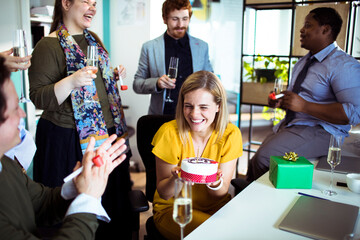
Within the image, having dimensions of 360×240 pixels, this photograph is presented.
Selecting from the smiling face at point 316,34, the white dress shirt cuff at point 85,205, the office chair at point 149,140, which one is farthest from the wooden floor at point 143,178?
the smiling face at point 316,34

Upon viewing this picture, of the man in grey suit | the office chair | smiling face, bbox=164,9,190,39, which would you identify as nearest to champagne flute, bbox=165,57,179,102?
the man in grey suit

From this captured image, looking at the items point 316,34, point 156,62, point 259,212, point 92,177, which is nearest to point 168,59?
point 156,62

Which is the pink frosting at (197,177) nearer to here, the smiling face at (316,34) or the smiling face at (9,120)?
the smiling face at (9,120)

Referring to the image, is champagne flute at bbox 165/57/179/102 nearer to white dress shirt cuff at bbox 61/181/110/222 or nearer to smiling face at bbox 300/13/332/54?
smiling face at bbox 300/13/332/54

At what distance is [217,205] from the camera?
178 centimetres

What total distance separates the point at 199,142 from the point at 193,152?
0.07 metres

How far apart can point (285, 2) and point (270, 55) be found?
1.62 feet

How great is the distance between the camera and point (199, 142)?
181 centimetres

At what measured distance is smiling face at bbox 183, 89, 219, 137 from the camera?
68.8 inches

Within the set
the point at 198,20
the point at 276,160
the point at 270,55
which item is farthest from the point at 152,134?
the point at 198,20

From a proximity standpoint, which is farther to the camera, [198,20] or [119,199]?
[198,20]

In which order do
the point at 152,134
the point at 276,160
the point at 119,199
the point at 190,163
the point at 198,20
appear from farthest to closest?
the point at 198,20, the point at 119,199, the point at 152,134, the point at 276,160, the point at 190,163

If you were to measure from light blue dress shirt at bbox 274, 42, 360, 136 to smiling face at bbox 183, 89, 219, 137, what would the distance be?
1.00 m

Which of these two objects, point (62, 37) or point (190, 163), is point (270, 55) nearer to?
point (62, 37)
